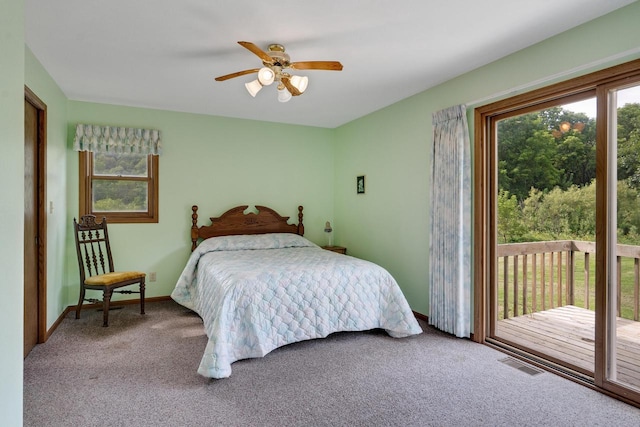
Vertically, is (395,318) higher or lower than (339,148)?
lower

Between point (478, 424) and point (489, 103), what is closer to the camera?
point (478, 424)

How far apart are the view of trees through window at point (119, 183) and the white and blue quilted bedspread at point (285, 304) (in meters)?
1.47

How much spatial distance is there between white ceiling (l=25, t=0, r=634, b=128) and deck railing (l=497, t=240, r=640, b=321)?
1.63 metres

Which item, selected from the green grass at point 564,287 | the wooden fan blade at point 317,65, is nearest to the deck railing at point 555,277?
the green grass at point 564,287

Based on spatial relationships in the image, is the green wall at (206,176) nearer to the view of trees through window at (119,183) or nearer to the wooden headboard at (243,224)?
the wooden headboard at (243,224)

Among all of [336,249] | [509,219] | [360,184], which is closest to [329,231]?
[336,249]

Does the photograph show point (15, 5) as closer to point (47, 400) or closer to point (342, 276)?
point (47, 400)

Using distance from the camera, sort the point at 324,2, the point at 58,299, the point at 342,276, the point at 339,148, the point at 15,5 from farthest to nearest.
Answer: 1. the point at 339,148
2. the point at 58,299
3. the point at 342,276
4. the point at 324,2
5. the point at 15,5

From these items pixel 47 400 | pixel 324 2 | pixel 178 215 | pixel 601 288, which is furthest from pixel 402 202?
pixel 47 400

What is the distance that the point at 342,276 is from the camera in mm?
3172

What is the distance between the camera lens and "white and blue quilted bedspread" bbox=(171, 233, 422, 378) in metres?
2.71

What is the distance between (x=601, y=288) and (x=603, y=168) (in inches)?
30.7

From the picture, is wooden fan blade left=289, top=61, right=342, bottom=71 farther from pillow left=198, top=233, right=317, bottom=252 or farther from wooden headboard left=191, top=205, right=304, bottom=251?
wooden headboard left=191, top=205, right=304, bottom=251

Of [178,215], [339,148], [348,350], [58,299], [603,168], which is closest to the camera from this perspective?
[603,168]
